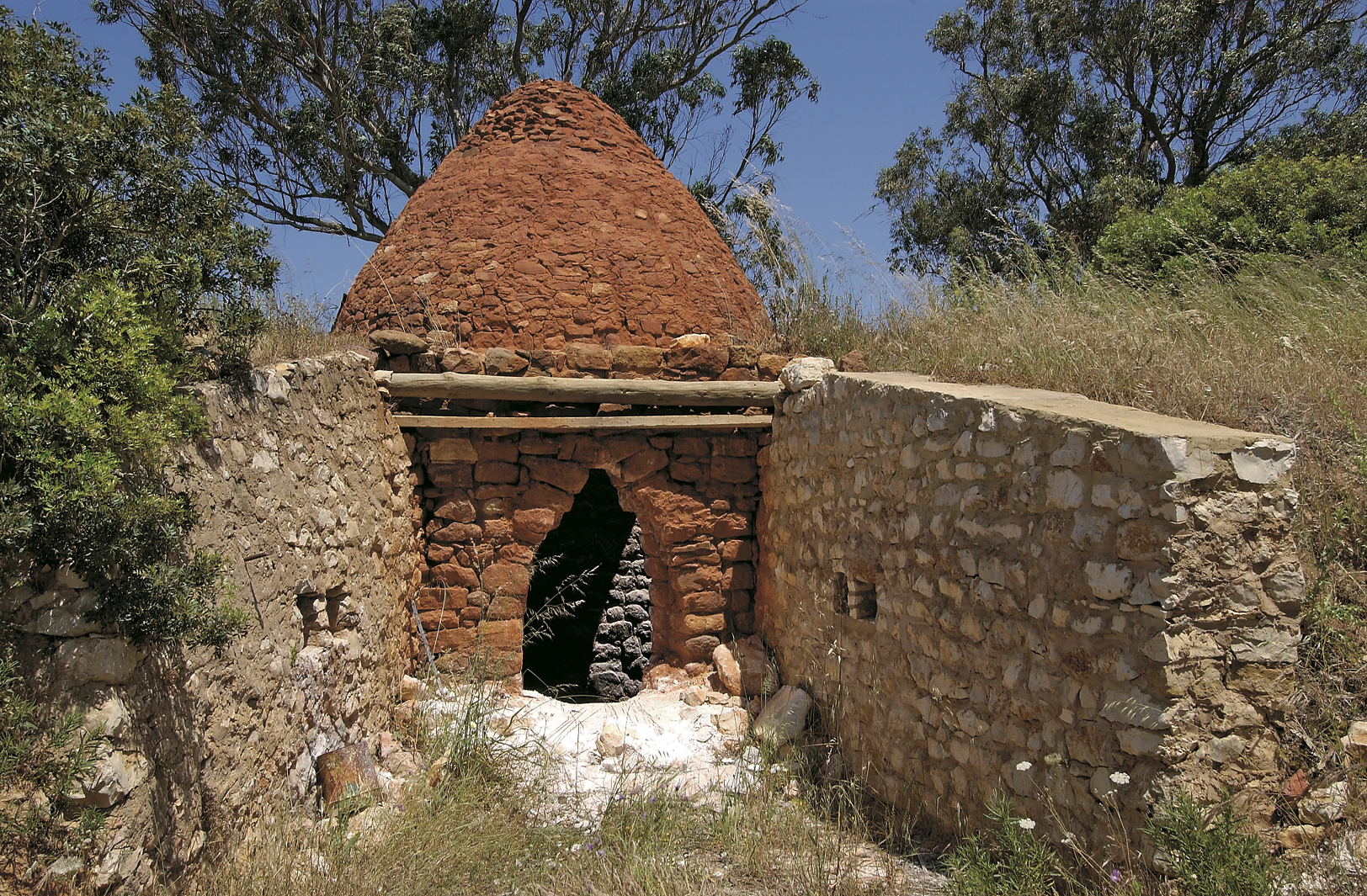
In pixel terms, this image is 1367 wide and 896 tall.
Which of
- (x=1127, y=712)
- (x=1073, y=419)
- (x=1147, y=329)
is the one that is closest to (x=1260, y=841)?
(x=1127, y=712)

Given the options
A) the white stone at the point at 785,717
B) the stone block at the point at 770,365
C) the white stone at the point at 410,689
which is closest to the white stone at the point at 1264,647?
→ the white stone at the point at 785,717

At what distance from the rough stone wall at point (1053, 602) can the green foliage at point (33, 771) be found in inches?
Result: 117

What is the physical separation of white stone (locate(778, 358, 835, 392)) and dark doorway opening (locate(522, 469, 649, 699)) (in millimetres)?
4116

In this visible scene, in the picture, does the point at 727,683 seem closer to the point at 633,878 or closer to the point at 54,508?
the point at 633,878

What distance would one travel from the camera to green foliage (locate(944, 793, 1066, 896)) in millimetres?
2736

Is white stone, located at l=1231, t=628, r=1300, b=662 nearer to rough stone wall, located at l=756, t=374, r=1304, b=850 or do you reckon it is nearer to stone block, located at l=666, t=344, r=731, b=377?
rough stone wall, located at l=756, t=374, r=1304, b=850

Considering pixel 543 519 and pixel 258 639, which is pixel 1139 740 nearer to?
pixel 258 639

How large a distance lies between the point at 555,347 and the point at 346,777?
9.63 ft

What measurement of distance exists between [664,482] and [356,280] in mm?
2755

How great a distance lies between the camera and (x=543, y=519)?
5.62 metres

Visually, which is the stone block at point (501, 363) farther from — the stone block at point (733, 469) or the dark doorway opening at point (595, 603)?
the dark doorway opening at point (595, 603)

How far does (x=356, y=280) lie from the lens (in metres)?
6.20

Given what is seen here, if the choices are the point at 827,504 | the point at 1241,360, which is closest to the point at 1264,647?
the point at 1241,360

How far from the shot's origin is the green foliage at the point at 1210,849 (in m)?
2.26
